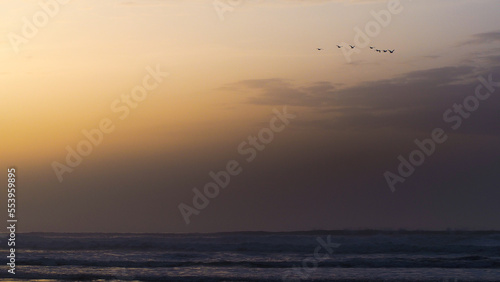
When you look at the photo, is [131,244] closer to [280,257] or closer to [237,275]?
[280,257]

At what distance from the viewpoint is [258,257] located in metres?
33.1

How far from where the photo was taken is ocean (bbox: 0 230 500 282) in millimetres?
26656

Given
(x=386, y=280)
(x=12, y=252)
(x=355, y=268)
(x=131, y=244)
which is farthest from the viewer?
(x=131, y=244)

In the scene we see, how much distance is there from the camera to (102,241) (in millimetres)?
40562

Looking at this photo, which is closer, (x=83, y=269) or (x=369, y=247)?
(x=83, y=269)

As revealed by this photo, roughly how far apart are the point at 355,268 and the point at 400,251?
7.18 metres

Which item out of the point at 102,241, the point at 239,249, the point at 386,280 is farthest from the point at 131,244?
the point at 386,280

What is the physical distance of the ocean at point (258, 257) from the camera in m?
26.7

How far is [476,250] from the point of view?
34625 millimetres

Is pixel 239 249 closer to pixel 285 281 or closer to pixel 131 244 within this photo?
pixel 131 244

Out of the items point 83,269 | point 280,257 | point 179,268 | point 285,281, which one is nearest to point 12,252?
point 83,269

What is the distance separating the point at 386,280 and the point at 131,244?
61.1 ft

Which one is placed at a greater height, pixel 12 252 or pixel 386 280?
pixel 12 252

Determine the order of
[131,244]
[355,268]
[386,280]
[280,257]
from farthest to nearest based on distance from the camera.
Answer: [131,244], [280,257], [355,268], [386,280]
